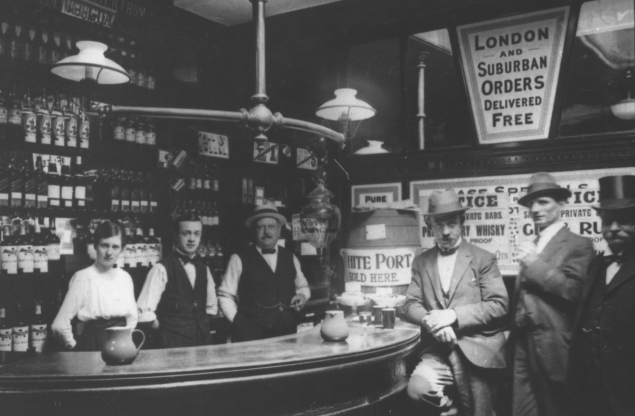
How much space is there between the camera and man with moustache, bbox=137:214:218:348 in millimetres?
3979

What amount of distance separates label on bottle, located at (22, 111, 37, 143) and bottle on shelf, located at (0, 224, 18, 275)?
0.67 m

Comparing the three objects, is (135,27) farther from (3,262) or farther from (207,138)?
(3,262)

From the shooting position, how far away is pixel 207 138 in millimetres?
5262

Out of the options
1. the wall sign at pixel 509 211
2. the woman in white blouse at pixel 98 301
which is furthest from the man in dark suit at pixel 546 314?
the woman in white blouse at pixel 98 301

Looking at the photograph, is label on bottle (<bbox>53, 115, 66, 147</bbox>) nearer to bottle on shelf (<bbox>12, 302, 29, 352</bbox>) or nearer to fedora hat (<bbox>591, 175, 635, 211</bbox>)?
bottle on shelf (<bbox>12, 302, 29, 352</bbox>)

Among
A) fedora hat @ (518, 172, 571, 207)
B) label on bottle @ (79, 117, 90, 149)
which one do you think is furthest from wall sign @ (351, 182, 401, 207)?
label on bottle @ (79, 117, 90, 149)

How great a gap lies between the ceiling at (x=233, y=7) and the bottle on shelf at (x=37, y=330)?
113 inches

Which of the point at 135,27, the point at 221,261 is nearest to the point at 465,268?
the point at 221,261

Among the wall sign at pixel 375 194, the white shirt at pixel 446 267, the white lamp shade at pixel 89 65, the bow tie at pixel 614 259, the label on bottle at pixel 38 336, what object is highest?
the white lamp shade at pixel 89 65

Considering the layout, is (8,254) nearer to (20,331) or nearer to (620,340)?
(20,331)

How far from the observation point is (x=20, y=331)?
3.87 m

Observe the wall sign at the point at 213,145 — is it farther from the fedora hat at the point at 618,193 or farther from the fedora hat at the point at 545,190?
the fedora hat at the point at 618,193

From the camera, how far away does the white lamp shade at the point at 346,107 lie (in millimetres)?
3998

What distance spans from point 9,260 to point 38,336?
0.59 m
